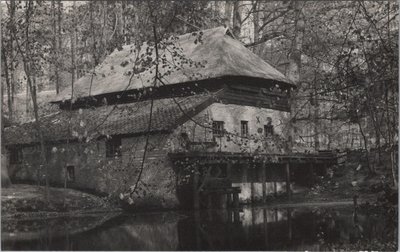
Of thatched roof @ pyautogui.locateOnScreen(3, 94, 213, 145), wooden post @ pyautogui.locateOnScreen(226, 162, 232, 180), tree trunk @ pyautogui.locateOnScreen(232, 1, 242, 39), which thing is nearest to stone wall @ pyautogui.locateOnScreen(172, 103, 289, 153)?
thatched roof @ pyautogui.locateOnScreen(3, 94, 213, 145)

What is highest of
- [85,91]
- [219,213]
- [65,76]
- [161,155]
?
[65,76]

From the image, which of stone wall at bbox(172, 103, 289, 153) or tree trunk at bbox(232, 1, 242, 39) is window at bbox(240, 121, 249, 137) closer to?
stone wall at bbox(172, 103, 289, 153)

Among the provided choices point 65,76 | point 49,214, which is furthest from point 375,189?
point 65,76

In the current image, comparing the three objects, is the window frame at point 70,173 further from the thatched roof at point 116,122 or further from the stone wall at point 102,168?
the thatched roof at point 116,122

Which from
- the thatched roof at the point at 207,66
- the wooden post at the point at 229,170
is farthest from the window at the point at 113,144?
the wooden post at the point at 229,170

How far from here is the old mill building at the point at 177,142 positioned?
806 inches

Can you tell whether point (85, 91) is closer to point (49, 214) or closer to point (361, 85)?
point (49, 214)

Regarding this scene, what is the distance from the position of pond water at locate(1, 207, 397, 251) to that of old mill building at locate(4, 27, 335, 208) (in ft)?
8.18

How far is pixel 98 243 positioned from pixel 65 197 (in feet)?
26.4

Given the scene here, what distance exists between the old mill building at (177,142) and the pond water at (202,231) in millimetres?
2494

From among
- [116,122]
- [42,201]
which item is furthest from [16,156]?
[42,201]

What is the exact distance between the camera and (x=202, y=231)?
13.7m

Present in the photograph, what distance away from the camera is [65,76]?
38406mm

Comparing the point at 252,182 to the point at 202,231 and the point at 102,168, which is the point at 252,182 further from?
the point at 202,231
